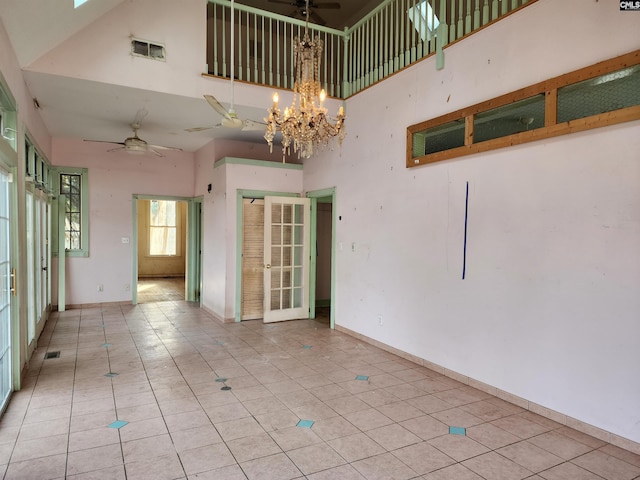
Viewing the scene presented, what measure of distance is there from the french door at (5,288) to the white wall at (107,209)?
4.28m

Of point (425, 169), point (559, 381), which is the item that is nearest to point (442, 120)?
point (425, 169)

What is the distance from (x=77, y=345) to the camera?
502 cm

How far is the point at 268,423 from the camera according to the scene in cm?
304

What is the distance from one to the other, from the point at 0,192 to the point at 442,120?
4.01 m

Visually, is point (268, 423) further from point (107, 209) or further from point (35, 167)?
point (107, 209)

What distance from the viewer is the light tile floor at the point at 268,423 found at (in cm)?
247

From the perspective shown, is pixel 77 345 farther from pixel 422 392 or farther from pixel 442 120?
pixel 442 120

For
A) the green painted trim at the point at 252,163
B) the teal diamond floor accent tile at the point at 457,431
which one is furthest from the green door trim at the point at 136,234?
the teal diamond floor accent tile at the point at 457,431

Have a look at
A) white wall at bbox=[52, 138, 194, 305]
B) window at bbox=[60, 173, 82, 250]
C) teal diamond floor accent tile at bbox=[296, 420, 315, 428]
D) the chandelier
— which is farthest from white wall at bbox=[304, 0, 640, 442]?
window at bbox=[60, 173, 82, 250]

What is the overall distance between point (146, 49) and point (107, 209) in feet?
13.2

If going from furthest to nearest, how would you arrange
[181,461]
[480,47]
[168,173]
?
[168,173] < [480,47] < [181,461]

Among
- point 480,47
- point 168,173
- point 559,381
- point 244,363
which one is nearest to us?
point 559,381

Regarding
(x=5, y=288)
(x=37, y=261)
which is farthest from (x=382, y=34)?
(x=37, y=261)

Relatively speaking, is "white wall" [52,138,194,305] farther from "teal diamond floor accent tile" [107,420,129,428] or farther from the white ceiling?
"teal diamond floor accent tile" [107,420,129,428]
